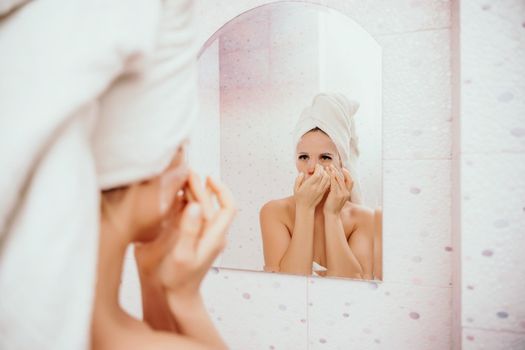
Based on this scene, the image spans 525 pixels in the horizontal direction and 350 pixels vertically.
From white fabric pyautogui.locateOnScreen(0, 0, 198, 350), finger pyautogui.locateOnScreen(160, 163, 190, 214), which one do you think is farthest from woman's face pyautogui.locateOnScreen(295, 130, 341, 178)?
white fabric pyautogui.locateOnScreen(0, 0, 198, 350)

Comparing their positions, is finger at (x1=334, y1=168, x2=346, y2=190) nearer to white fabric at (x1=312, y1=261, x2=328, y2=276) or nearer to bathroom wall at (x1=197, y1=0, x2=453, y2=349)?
bathroom wall at (x1=197, y1=0, x2=453, y2=349)

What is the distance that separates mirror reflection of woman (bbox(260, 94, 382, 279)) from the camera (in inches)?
43.0

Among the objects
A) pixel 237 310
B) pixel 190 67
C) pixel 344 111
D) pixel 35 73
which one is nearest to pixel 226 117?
pixel 344 111

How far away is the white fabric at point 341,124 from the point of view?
3.57ft

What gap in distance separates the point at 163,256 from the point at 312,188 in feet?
2.21

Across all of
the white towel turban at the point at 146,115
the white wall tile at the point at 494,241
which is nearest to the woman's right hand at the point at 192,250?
the white towel turban at the point at 146,115

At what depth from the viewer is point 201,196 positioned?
1.81 feet

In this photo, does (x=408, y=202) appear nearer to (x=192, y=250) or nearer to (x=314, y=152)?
(x=314, y=152)

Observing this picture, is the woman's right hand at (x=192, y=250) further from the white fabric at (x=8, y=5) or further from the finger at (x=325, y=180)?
the finger at (x=325, y=180)

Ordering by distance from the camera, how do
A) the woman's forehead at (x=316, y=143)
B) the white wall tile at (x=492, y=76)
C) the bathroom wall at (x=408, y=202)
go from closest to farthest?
1. the white wall tile at (x=492, y=76)
2. the bathroom wall at (x=408, y=202)
3. the woman's forehead at (x=316, y=143)

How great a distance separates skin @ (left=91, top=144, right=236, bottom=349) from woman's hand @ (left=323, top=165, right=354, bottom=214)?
59cm

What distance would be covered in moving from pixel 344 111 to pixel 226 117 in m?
0.39

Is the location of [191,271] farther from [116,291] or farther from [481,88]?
[481,88]

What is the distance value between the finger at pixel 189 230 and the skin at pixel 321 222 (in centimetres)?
67
